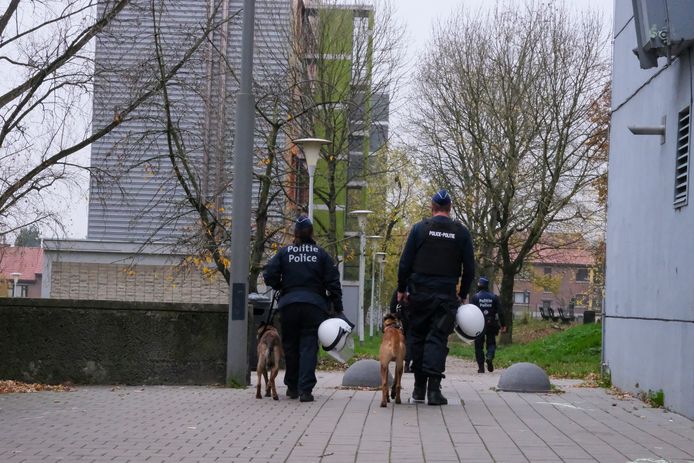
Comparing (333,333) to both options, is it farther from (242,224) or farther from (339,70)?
(339,70)

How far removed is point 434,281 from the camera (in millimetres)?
11430

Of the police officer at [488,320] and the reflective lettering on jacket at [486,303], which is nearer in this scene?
the police officer at [488,320]

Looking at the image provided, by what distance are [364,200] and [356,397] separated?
3926 cm

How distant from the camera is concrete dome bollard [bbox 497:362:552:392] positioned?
1389cm

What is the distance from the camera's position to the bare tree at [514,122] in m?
39.2

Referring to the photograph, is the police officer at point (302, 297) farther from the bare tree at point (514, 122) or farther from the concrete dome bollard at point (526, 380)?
the bare tree at point (514, 122)

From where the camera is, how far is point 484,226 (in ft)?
140

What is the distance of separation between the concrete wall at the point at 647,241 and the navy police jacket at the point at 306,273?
3500mm

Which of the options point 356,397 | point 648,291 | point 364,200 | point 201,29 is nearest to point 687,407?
point 648,291

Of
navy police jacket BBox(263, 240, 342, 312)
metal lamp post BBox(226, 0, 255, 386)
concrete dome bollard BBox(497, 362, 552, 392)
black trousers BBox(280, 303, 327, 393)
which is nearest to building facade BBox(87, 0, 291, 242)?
metal lamp post BBox(226, 0, 255, 386)

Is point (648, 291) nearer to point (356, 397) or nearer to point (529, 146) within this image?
point (356, 397)

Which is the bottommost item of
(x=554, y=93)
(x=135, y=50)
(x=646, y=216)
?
(x=646, y=216)

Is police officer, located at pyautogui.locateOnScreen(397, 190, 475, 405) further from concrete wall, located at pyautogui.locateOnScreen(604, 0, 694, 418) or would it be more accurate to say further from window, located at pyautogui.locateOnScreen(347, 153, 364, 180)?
window, located at pyautogui.locateOnScreen(347, 153, 364, 180)

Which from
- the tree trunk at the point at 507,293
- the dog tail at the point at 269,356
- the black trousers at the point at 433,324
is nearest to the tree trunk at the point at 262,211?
the dog tail at the point at 269,356
